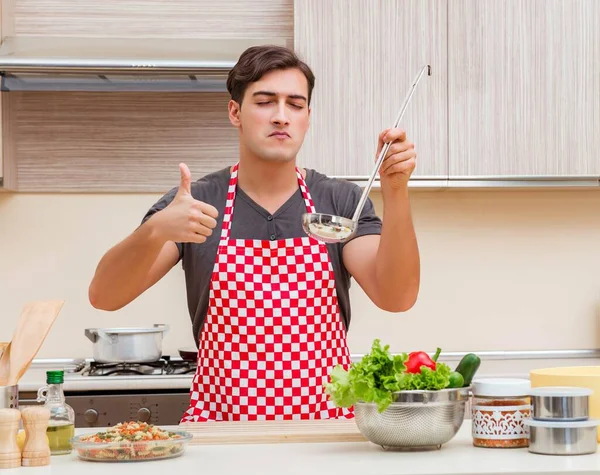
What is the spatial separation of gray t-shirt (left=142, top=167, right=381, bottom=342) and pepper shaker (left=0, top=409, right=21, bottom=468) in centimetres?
74

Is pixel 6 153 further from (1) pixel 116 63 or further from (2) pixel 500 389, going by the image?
(2) pixel 500 389

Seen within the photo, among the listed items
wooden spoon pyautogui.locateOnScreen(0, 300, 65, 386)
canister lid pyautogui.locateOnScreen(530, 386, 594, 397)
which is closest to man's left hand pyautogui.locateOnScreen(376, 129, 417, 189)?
canister lid pyautogui.locateOnScreen(530, 386, 594, 397)

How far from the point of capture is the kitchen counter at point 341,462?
4.47 feet

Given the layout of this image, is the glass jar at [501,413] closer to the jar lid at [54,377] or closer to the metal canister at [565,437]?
the metal canister at [565,437]

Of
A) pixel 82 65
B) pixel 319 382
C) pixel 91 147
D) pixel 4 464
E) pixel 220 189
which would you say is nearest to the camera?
pixel 4 464

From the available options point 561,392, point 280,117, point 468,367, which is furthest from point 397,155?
point 561,392

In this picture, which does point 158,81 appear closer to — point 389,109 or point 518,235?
point 389,109

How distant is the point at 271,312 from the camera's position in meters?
2.08

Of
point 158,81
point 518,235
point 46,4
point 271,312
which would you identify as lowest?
point 271,312

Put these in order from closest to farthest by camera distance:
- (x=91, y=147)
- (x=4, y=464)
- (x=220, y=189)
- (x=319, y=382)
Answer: (x=4, y=464) → (x=319, y=382) → (x=220, y=189) → (x=91, y=147)

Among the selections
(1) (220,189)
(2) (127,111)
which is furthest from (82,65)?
(1) (220,189)

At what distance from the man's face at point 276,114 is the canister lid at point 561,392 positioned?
0.84m

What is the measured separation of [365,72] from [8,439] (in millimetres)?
1879

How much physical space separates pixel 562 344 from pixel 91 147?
1.84 m
